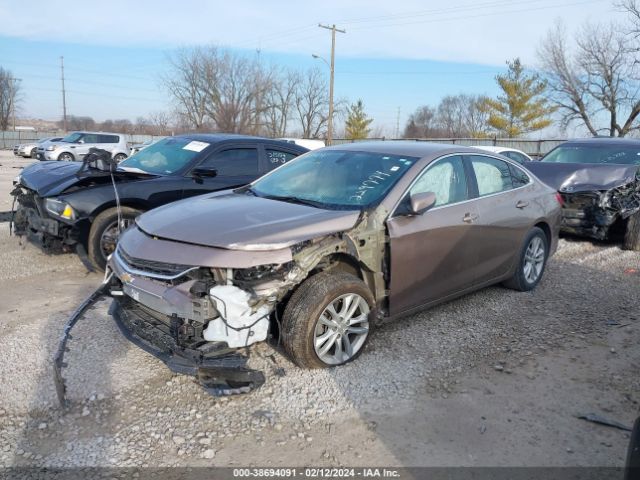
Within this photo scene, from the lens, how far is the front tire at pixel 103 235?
5.70 metres

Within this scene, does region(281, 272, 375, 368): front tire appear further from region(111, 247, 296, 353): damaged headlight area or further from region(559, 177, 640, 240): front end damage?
region(559, 177, 640, 240): front end damage

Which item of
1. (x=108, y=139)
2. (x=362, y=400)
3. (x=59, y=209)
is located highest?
(x=108, y=139)

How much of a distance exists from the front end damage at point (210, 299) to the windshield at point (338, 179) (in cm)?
59

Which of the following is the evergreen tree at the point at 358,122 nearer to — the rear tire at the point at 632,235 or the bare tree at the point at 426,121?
the bare tree at the point at 426,121

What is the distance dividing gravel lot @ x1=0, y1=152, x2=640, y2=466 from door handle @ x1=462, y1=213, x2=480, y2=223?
0.97 m

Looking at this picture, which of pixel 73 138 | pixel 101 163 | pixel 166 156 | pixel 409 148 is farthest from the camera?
pixel 73 138

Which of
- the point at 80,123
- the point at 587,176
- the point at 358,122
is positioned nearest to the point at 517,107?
the point at 358,122

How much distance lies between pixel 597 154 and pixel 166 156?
7.44 meters

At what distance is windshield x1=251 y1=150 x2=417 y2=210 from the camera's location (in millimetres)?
4152

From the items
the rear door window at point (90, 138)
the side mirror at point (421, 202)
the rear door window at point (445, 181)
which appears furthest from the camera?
the rear door window at point (90, 138)

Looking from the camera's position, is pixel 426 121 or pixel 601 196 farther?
pixel 426 121

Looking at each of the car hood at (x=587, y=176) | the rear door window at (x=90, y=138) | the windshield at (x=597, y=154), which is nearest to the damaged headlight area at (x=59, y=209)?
the car hood at (x=587, y=176)

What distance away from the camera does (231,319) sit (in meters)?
3.26

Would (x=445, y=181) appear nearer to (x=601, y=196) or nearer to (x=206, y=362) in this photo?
(x=206, y=362)
